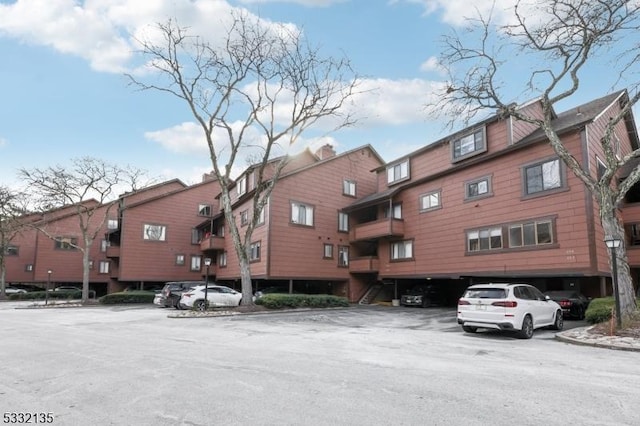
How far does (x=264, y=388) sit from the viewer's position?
257 inches

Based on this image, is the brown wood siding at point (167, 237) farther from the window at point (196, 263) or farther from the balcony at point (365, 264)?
the balcony at point (365, 264)

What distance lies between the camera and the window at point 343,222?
3247 cm

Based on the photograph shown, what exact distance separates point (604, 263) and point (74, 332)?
2150cm

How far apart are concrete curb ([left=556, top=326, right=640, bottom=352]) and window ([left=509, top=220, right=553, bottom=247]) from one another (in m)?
8.20

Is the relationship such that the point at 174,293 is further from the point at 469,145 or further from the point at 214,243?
the point at 469,145

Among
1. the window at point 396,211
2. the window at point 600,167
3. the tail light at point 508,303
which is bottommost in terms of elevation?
the tail light at point 508,303

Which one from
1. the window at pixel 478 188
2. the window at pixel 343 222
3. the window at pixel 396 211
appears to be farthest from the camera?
the window at pixel 343 222

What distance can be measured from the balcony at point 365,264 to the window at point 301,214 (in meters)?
4.49

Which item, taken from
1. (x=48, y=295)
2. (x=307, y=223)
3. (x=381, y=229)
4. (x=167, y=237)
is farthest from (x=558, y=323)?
(x=48, y=295)

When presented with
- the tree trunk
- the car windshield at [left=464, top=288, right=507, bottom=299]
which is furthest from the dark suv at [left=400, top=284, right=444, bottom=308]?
the tree trunk

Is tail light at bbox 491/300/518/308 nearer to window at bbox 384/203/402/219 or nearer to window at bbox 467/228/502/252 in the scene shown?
window at bbox 467/228/502/252

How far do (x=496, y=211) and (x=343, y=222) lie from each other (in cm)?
1245

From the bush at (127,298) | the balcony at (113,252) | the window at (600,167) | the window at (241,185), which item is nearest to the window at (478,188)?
the window at (600,167)

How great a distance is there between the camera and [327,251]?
31.1 m
